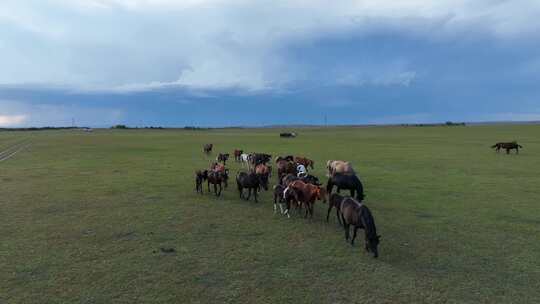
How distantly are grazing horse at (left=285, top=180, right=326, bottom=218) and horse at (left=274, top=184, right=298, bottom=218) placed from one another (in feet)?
0.57

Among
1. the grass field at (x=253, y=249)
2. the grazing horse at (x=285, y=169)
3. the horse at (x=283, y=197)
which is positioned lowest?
the grass field at (x=253, y=249)

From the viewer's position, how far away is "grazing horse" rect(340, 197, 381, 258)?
31.2 feet

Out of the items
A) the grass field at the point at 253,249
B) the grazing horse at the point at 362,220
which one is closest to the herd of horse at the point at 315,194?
the grazing horse at the point at 362,220

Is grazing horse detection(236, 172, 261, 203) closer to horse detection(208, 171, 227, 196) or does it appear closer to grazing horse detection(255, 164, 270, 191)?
grazing horse detection(255, 164, 270, 191)

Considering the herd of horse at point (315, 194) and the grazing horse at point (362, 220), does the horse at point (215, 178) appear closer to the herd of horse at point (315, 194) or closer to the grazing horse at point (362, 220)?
the herd of horse at point (315, 194)

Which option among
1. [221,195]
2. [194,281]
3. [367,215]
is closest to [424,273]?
[367,215]

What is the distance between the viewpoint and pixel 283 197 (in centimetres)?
1361

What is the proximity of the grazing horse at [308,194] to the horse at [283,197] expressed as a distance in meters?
0.17

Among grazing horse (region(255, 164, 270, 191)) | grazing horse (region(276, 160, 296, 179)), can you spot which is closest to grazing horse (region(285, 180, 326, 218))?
grazing horse (region(255, 164, 270, 191))

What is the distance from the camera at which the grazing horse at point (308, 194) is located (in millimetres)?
13062

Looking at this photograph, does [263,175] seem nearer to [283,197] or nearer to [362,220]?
[283,197]

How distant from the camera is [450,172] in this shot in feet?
78.7

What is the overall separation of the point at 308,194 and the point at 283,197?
3.04 ft

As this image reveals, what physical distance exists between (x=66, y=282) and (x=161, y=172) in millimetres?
16358
